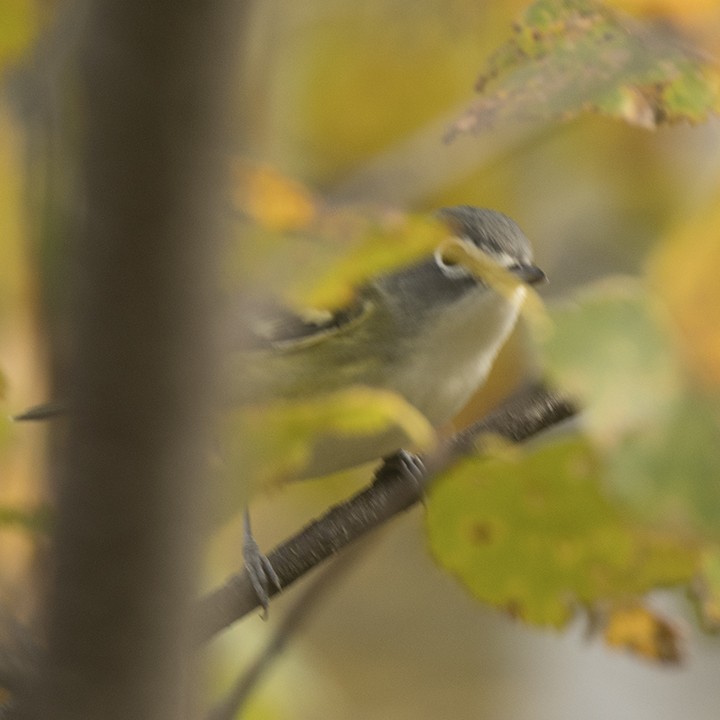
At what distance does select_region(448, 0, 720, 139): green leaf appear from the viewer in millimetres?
383

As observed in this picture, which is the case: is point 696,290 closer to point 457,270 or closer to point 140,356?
point 140,356

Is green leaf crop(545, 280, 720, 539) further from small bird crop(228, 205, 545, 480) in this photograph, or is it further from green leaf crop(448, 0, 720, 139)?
small bird crop(228, 205, 545, 480)

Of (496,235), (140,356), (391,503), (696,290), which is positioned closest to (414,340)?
(496,235)

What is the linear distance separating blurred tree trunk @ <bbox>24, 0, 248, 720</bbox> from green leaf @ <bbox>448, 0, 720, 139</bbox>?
0.20m

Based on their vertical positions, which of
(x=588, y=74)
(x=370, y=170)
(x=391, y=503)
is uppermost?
(x=588, y=74)

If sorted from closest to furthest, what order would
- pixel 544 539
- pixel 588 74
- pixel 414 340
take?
1. pixel 588 74
2. pixel 544 539
3. pixel 414 340

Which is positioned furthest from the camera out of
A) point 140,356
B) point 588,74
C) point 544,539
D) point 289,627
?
point 289,627

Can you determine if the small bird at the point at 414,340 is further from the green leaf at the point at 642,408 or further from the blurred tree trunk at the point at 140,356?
the blurred tree trunk at the point at 140,356

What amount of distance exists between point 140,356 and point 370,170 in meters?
0.36

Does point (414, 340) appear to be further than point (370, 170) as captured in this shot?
Yes

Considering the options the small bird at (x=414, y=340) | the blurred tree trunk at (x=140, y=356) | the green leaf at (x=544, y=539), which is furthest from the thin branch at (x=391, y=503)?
the blurred tree trunk at (x=140, y=356)

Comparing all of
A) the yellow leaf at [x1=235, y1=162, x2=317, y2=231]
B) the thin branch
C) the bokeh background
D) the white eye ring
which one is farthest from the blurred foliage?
the white eye ring

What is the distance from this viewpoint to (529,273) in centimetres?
66

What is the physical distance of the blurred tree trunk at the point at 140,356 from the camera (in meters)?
0.18
